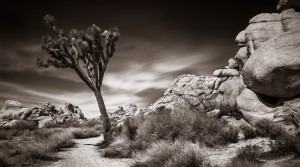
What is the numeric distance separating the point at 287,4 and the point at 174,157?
513 inches

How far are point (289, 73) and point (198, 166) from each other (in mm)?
7058

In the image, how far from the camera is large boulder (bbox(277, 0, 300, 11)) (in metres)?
13.3

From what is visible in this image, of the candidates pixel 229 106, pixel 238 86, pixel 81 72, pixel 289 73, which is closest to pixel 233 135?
pixel 289 73

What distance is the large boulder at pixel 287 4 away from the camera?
43.7 feet

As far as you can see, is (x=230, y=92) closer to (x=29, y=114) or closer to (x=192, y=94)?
(x=192, y=94)

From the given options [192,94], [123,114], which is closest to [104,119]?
[192,94]

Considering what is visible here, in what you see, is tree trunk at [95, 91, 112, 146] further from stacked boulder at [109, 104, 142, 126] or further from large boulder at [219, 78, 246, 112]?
large boulder at [219, 78, 246, 112]

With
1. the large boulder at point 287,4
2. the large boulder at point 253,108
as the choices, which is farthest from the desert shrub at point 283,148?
the large boulder at point 287,4

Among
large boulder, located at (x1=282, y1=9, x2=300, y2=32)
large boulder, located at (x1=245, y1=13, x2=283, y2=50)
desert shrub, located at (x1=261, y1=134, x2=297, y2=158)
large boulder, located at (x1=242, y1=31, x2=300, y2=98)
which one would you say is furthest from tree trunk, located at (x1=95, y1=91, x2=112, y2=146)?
large boulder, located at (x1=282, y1=9, x2=300, y2=32)

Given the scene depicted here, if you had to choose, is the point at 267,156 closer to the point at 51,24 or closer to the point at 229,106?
the point at 229,106

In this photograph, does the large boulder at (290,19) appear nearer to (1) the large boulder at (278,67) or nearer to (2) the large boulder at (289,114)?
(1) the large boulder at (278,67)

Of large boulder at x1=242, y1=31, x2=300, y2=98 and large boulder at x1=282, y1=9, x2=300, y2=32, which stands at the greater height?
large boulder at x1=282, y1=9, x2=300, y2=32

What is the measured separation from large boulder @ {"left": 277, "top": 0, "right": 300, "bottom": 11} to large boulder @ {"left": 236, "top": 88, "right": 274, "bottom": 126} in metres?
5.78

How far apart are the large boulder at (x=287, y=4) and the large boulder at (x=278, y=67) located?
362 centimetres
